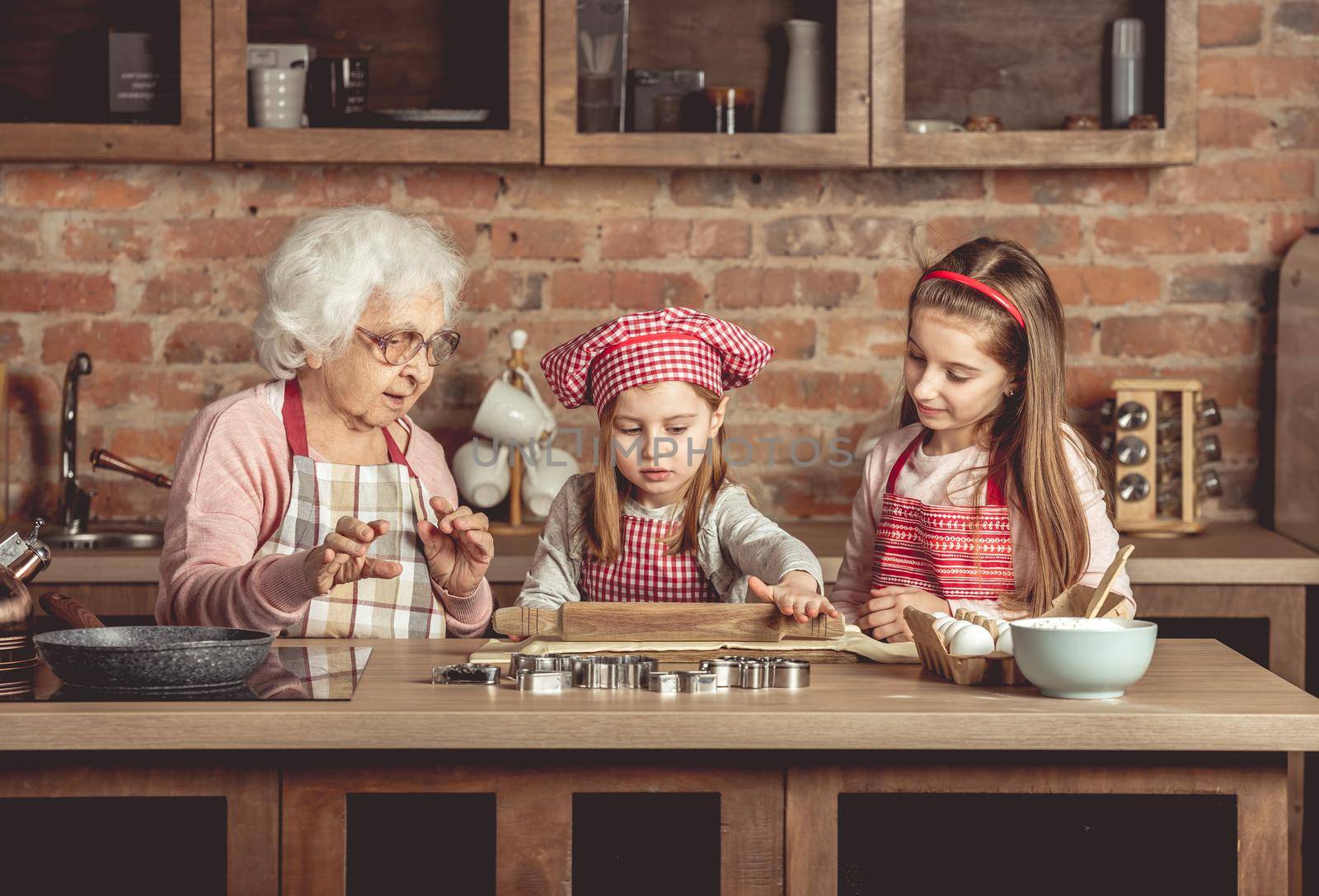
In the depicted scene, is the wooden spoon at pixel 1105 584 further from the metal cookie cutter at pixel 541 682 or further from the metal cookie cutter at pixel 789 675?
the metal cookie cutter at pixel 541 682

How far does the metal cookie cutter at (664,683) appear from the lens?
57.9 inches

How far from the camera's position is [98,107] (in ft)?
10.5

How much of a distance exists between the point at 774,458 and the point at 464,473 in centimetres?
69

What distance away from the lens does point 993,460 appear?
7.25 feet

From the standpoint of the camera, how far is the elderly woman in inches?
82.3

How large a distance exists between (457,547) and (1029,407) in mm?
875

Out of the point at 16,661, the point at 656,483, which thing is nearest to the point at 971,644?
the point at 656,483

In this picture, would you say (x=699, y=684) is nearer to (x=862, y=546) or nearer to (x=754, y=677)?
(x=754, y=677)

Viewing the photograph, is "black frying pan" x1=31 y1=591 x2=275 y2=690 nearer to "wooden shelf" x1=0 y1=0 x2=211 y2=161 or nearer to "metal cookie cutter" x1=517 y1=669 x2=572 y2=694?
"metal cookie cutter" x1=517 y1=669 x2=572 y2=694

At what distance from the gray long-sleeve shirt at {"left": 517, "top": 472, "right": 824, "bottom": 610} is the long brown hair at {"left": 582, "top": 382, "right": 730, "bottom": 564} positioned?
1cm

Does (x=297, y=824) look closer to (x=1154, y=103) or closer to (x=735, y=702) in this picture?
(x=735, y=702)

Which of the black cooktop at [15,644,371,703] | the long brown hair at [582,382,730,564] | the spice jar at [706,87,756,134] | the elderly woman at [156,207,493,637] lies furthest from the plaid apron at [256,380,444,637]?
the spice jar at [706,87,756,134]

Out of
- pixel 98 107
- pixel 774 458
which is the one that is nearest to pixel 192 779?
pixel 774 458

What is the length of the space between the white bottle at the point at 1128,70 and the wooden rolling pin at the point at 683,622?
183 centimetres
